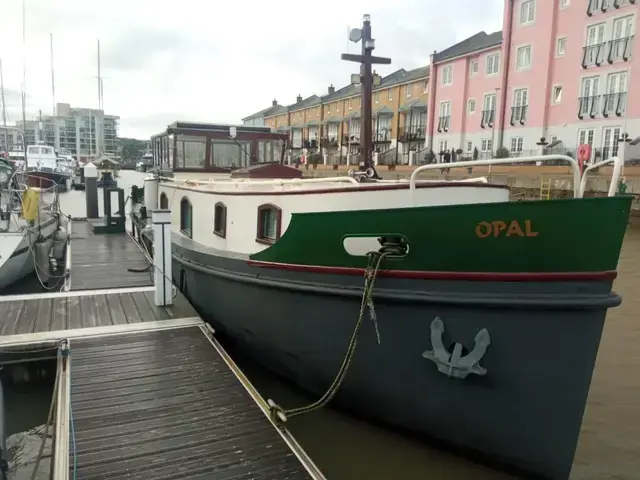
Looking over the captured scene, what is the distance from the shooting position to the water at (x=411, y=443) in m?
5.09

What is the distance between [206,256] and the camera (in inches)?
285

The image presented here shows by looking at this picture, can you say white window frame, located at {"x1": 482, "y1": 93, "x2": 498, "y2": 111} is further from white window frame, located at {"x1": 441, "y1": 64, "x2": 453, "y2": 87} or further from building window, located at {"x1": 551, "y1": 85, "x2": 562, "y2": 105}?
building window, located at {"x1": 551, "y1": 85, "x2": 562, "y2": 105}

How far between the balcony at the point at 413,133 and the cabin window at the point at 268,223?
37400 mm

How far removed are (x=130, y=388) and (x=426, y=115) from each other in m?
40.3

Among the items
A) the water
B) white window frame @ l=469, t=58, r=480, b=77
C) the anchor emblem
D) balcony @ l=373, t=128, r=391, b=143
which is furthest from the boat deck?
balcony @ l=373, t=128, r=391, b=143

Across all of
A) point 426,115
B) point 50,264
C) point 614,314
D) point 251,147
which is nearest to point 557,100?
point 426,115

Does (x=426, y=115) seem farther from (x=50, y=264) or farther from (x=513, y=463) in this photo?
(x=513, y=463)

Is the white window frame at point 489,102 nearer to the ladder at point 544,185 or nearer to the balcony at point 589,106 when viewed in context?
the balcony at point 589,106

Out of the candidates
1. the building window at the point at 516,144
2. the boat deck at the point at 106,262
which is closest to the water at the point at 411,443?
the boat deck at the point at 106,262

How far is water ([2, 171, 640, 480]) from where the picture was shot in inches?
201

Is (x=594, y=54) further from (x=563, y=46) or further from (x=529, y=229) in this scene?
(x=529, y=229)

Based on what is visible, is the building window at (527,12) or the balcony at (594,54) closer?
the balcony at (594,54)

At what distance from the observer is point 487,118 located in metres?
34.4

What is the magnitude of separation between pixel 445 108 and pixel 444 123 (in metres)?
1.20
